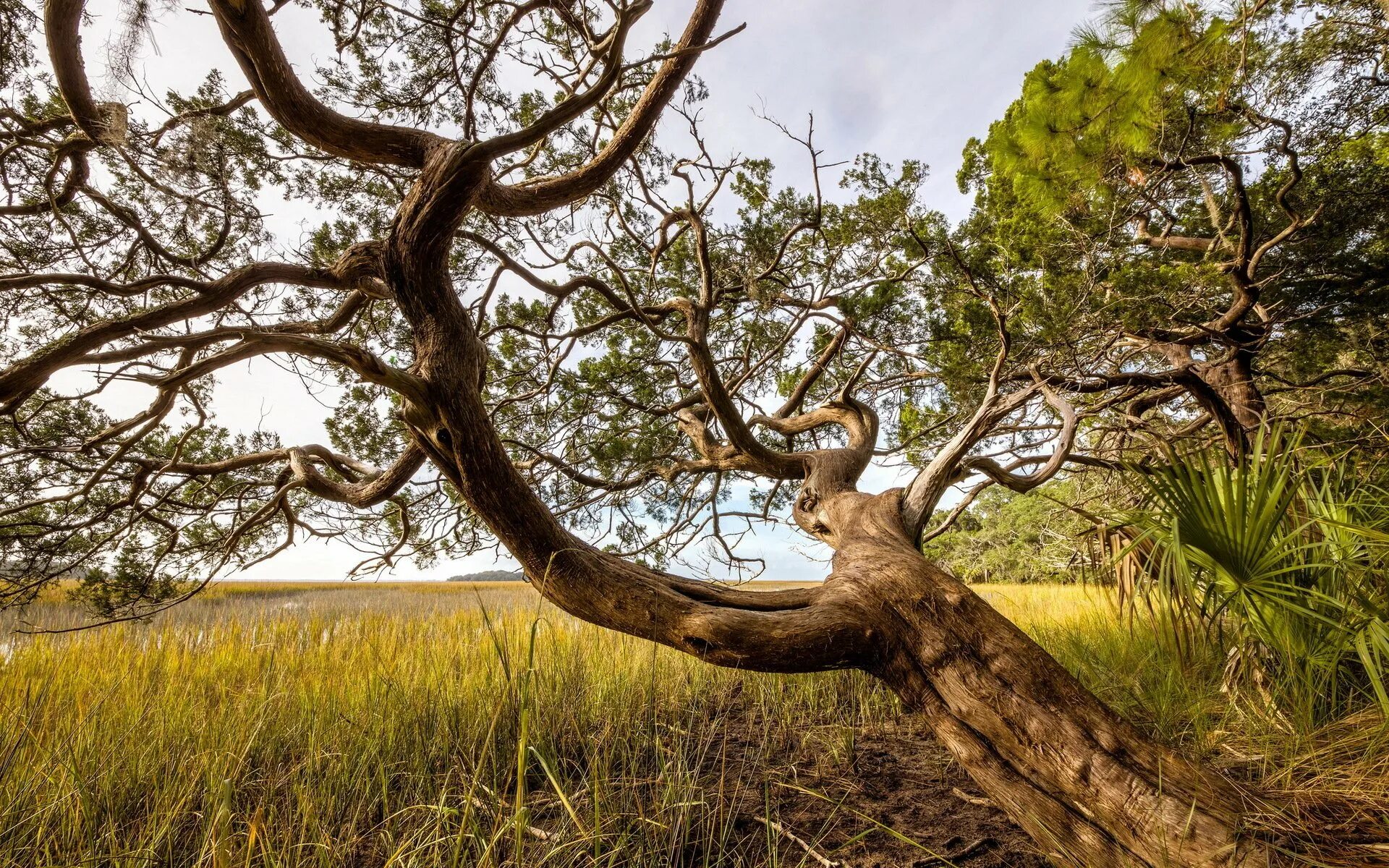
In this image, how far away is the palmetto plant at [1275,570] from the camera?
183cm

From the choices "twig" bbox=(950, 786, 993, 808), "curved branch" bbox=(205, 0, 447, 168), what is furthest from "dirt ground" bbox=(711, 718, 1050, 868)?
"curved branch" bbox=(205, 0, 447, 168)

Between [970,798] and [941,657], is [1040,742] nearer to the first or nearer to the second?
[941,657]

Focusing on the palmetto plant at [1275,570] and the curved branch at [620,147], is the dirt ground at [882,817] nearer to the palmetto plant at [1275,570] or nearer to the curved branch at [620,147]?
the palmetto plant at [1275,570]

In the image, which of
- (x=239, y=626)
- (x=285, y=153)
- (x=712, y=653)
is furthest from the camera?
(x=239, y=626)

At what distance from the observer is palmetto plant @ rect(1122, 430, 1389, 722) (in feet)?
5.99

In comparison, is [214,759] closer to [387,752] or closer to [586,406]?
[387,752]

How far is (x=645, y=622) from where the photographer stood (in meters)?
1.86

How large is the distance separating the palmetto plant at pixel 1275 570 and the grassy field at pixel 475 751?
0.24 meters

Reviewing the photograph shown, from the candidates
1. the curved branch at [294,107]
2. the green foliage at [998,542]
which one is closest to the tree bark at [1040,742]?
the curved branch at [294,107]

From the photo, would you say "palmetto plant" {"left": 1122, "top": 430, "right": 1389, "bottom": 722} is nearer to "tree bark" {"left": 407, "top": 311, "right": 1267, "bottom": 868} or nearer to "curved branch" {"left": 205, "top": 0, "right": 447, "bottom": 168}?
"tree bark" {"left": 407, "top": 311, "right": 1267, "bottom": 868}

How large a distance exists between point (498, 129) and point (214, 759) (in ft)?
11.5

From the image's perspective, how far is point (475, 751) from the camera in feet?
7.19

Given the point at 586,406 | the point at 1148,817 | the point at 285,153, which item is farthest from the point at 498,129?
the point at 1148,817

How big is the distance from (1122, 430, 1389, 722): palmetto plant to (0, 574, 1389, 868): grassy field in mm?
242
